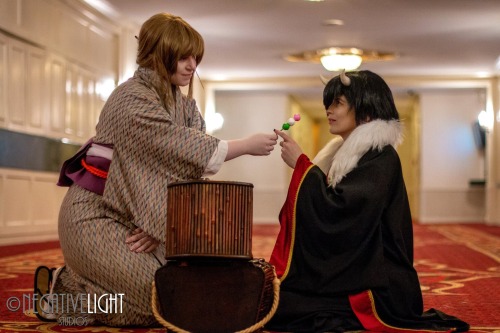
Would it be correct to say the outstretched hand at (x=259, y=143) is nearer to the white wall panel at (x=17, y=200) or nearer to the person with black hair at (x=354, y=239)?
the person with black hair at (x=354, y=239)

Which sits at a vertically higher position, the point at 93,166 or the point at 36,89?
the point at 36,89

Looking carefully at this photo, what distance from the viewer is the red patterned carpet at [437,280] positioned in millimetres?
2949

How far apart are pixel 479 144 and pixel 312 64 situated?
14.2ft

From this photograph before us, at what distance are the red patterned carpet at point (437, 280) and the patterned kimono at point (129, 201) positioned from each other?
0.15m

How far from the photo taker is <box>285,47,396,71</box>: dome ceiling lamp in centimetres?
1245

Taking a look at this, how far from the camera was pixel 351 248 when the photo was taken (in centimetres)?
273

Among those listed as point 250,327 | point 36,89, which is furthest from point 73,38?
point 250,327

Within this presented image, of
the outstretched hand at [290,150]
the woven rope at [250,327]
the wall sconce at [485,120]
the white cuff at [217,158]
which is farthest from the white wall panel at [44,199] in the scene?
the wall sconce at [485,120]

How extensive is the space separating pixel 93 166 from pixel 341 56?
996 cm

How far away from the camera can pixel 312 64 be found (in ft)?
45.5

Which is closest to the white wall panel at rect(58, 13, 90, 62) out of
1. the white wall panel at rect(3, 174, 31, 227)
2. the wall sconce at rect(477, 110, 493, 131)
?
the white wall panel at rect(3, 174, 31, 227)

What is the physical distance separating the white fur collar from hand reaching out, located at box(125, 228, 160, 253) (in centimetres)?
70

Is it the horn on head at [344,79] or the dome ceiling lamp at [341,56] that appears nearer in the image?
the horn on head at [344,79]

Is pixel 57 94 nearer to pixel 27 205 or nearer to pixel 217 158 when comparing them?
pixel 27 205
